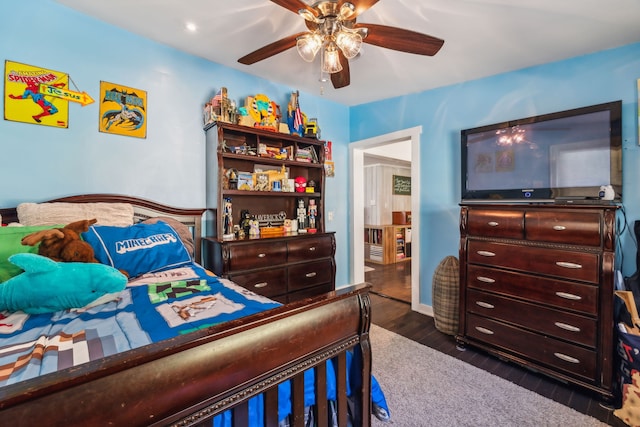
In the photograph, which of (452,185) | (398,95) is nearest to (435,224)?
(452,185)

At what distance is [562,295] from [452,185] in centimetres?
138

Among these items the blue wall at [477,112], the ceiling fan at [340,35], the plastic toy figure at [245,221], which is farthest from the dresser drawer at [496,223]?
the plastic toy figure at [245,221]

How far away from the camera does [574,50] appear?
2.22m

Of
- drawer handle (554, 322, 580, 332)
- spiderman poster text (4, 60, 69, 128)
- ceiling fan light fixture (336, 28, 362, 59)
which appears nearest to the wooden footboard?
ceiling fan light fixture (336, 28, 362, 59)

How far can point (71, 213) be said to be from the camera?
70.9 inches

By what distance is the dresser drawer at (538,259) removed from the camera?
1.80 m

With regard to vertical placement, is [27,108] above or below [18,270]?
above

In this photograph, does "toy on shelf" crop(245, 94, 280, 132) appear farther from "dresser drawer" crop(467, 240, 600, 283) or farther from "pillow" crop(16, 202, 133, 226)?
"dresser drawer" crop(467, 240, 600, 283)

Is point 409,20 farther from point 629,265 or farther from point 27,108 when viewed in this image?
point 27,108

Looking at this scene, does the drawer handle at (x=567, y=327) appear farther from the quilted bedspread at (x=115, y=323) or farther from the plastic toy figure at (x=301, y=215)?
the plastic toy figure at (x=301, y=215)

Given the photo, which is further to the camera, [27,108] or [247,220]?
[247,220]

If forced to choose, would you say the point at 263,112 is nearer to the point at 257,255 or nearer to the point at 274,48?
the point at 274,48

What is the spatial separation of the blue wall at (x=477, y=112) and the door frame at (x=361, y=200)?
62mm

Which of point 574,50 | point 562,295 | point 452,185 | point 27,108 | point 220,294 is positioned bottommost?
point 562,295
